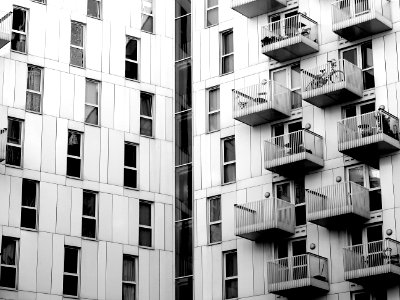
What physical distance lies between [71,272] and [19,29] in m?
12.8

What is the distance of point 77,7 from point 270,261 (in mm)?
17748

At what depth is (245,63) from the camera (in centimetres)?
5984

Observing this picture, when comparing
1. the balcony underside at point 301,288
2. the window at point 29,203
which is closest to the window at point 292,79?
the balcony underside at point 301,288

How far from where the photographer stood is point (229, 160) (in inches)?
2330

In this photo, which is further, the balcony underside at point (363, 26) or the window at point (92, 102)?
the window at point (92, 102)

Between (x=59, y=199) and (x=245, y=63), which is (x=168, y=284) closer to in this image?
(x=59, y=199)

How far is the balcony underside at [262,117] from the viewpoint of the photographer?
187 feet

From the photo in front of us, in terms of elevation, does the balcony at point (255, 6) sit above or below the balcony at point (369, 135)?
above

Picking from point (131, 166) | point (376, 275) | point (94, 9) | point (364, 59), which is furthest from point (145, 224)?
point (376, 275)

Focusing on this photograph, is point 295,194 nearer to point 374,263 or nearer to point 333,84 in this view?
point 333,84

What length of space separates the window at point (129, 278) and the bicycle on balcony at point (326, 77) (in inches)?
514

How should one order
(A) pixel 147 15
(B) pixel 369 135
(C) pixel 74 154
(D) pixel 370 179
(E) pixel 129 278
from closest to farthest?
1. (B) pixel 369 135
2. (D) pixel 370 179
3. (C) pixel 74 154
4. (E) pixel 129 278
5. (A) pixel 147 15

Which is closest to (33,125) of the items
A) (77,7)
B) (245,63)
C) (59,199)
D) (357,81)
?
(59,199)

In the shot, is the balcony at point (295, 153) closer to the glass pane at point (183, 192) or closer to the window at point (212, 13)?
the glass pane at point (183, 192)
